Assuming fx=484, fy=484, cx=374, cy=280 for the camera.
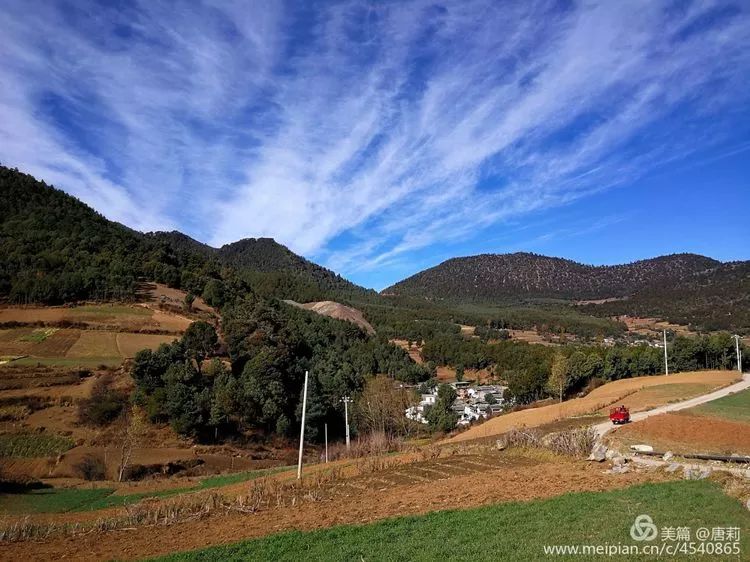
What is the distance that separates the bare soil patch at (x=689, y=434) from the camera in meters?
20.7

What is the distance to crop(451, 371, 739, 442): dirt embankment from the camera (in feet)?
125

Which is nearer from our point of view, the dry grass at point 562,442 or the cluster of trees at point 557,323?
the dry grass at point 562,442

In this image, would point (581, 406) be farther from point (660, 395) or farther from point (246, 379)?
point (246, 379)

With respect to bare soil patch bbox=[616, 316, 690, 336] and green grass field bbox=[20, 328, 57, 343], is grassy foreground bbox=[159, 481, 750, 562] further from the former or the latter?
bare soil patch bbox=[616, 316, 690, 336]

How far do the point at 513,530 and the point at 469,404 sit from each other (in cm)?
6911

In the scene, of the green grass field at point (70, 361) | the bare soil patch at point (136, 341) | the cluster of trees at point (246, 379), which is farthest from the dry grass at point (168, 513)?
the bare soil patch at point (136, 341)

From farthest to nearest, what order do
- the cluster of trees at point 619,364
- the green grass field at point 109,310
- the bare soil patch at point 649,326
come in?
the bare soil patch at point 649,326 → the green grass field at point 109,310 → the cluster of trees at point 619,364

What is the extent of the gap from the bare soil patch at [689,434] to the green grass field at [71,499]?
77.5 ft

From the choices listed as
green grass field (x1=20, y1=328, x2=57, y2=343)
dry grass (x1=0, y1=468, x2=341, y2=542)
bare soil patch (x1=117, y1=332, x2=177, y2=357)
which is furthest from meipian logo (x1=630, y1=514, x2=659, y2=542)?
green grass field (x1=20, y1=328, x2=57, y2=343)

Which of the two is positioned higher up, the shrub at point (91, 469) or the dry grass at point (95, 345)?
the dry grass at point (95, 345)

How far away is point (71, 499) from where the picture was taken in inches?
1063

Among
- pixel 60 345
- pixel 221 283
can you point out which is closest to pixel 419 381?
pixel 221 283

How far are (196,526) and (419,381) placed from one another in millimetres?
81890

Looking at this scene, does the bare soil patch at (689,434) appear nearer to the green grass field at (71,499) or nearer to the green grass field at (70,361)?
the green grass field at (71,499)
